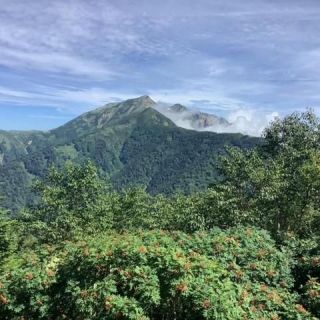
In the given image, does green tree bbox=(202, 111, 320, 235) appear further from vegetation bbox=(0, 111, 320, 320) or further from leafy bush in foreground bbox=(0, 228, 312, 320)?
leafy bush in foreground bbox=(0, 228, 312, 320)

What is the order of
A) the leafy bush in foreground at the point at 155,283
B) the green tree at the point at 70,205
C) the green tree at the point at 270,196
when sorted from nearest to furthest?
the leafy bush in foreground at the point at 155,283 < the green tree at the point at 270,196 < the green tree at the point at 70,205

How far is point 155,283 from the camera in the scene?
1277 centimetres

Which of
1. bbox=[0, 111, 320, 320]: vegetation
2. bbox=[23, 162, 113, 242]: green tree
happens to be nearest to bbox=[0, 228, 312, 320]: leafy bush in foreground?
bbox=[0, 111, 320, 320]: vegetation

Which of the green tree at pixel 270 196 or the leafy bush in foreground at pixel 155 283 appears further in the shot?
the green tree at pixel 270 196

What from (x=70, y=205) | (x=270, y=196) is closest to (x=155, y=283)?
(x=270, y=196)

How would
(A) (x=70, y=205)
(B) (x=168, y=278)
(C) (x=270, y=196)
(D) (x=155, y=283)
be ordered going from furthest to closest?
(A) (x=70, y=205) → (C) (x=270, y=196) → (B) (x=168, y=278) → (D) (x=155, y=283)

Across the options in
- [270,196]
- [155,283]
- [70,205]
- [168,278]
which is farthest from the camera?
[70,205]

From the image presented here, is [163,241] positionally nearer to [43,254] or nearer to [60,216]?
[43,254]

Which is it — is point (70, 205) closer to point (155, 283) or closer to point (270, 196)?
point (270, 196)

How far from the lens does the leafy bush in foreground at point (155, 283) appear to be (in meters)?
12.5

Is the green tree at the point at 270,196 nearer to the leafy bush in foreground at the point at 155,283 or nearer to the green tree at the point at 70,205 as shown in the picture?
the green tree at the point at 70,205

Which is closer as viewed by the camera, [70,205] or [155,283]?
[155,283]

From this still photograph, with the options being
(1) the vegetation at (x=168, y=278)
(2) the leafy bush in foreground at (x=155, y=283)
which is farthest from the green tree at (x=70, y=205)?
(2) the leafy bush in foreground at (x=155, y=283)

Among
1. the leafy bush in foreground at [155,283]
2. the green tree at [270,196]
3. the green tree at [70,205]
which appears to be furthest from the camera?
the green tree at [70,205]
